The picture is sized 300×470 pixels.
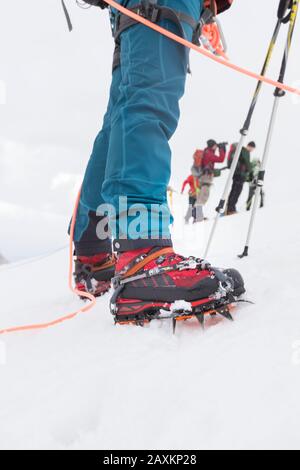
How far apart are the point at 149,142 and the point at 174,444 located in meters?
0.91

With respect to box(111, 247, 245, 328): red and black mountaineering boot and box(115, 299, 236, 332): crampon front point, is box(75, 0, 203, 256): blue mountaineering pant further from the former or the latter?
box(115, 299, 236, 332): crampon front point

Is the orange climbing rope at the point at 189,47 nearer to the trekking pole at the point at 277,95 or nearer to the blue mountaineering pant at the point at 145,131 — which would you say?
the blue mountaineering pant at the point at 145,131

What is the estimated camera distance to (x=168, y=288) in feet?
4.05

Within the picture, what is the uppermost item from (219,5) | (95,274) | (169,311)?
(219,5)

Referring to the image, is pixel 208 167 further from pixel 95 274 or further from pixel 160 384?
pixel 160 384

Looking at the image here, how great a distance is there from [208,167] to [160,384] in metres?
10.1

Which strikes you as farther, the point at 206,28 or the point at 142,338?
the point at 206,28

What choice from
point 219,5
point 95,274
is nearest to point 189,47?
point 219,5

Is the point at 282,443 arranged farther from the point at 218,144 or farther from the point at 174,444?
the point at 218,144

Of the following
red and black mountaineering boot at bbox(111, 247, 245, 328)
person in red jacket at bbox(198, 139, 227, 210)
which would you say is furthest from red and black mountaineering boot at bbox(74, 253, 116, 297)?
person in red jacket at bbox(198, 139, 227, 210)

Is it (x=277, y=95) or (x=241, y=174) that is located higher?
(x=277, y=95)

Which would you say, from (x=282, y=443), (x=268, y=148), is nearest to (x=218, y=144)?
(x=268, y=148)

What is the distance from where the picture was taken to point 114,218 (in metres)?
1.33

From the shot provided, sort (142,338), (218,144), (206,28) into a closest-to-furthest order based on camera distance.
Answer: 1. (142,338)
2. (206,28)
3. (218,144)
